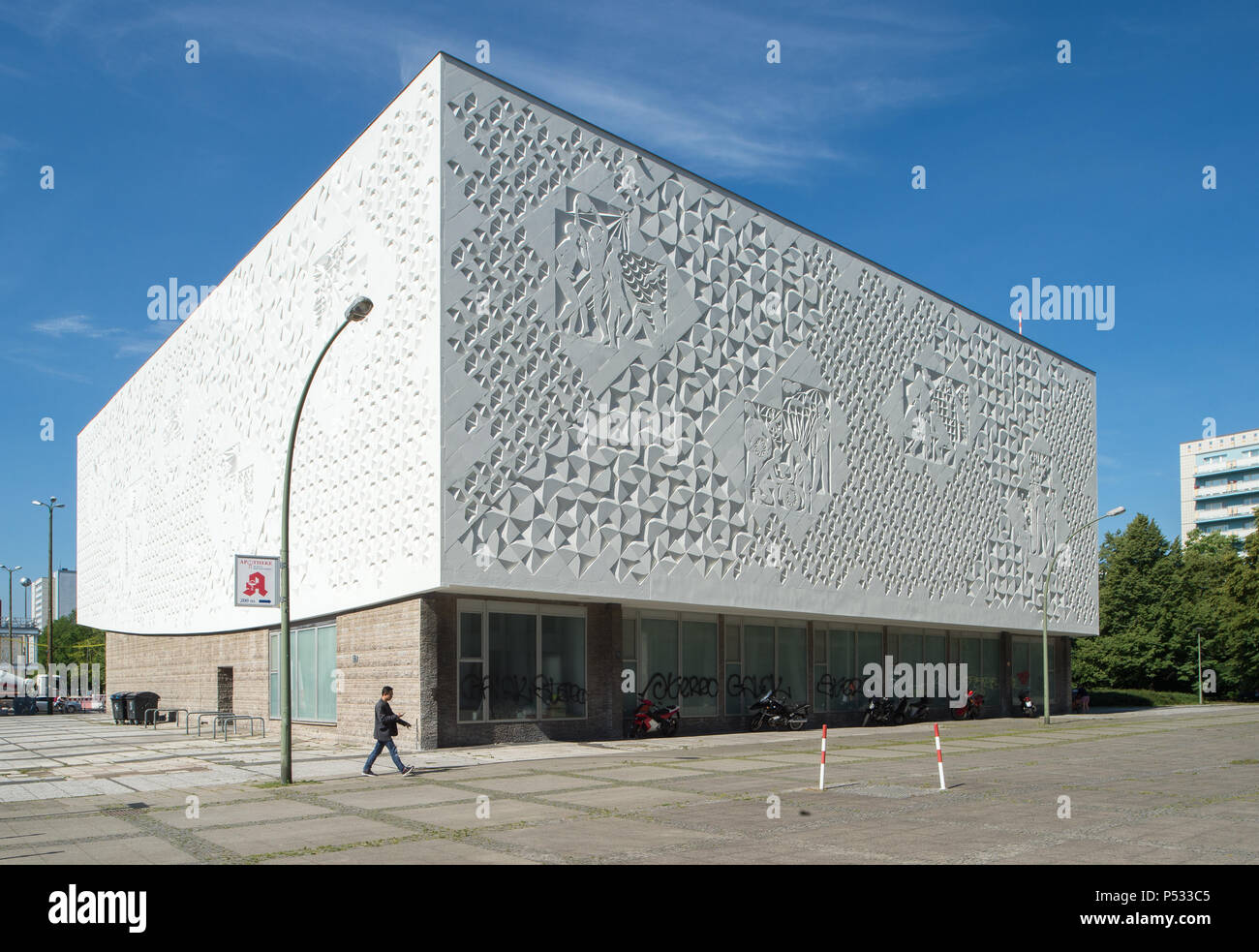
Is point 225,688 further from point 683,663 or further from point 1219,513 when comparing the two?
point 1219,513

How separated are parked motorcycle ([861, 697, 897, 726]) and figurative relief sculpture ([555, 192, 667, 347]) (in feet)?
54.6

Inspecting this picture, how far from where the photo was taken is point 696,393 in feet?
99.4

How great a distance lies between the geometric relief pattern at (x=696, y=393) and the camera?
25.2m

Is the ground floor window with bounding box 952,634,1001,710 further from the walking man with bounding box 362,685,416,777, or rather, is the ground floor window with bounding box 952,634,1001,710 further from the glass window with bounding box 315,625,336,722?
the walking man with bounding box 362,685,416,777

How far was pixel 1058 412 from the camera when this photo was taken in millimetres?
Answer: 49281

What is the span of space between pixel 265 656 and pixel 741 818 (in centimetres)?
2575

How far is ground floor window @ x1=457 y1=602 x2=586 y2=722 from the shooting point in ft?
83.1

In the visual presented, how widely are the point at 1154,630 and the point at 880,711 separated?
44.9 metres

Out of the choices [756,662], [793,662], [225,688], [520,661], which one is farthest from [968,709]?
[225,688]

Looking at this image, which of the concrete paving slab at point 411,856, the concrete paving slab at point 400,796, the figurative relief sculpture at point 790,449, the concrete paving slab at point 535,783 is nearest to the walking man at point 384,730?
the concrete paving slab at point 400,796

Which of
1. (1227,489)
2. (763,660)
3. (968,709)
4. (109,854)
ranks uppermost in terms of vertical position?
(1227,489)

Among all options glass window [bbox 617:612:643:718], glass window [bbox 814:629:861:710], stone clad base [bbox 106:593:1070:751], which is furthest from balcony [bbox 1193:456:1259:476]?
glass window [bbox 617:612:643:718]
